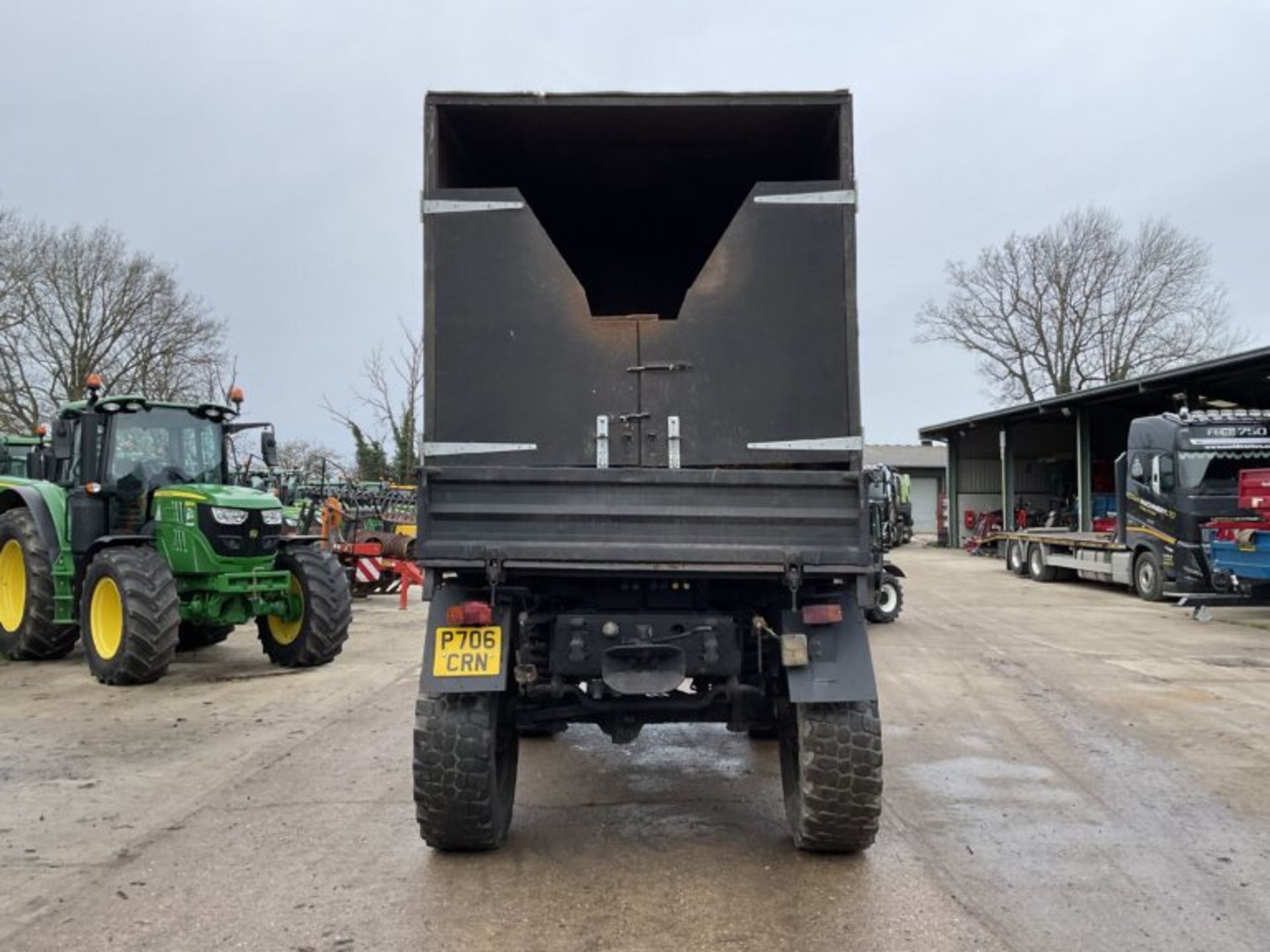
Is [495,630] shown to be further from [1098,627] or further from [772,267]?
[1098,627]

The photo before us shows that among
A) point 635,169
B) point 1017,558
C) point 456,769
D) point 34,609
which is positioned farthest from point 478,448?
point 1017,558

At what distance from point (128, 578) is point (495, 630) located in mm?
5844

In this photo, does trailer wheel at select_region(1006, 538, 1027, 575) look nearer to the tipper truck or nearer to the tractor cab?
the tipper truck

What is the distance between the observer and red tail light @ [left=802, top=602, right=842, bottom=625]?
425 cm

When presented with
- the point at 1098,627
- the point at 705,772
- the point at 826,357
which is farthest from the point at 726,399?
the point at 1098,627

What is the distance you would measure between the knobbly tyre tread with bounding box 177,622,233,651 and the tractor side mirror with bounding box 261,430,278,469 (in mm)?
2005

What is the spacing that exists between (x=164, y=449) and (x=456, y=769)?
24.7 ft

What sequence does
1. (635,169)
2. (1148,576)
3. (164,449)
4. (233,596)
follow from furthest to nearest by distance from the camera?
(1148,576) < (164,449) < (233,596) < (635,169)

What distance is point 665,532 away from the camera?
4.22m

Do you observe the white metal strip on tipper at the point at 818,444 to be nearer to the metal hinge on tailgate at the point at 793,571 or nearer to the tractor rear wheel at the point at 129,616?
the metal hinge on tailgate at the point at 793,571

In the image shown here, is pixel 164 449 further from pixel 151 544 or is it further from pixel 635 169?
pixel 635 169

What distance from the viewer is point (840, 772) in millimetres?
4289

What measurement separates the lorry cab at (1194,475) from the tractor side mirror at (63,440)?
1624cm

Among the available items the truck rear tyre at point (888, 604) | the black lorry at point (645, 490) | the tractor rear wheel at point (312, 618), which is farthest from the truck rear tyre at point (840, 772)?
the truck rear tyre at point (888, 604)
